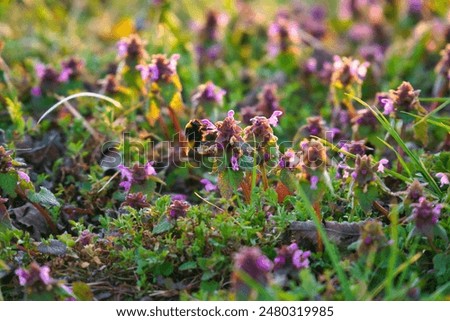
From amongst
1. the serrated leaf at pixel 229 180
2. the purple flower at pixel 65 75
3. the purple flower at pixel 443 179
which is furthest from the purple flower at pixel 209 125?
the purple flower at pixel 65 75

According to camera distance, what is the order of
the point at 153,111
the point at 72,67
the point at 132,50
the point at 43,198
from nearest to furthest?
the point at 43,198
the point at 153,111
the point at 132,50
the point at 72,67

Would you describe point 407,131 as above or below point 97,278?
above

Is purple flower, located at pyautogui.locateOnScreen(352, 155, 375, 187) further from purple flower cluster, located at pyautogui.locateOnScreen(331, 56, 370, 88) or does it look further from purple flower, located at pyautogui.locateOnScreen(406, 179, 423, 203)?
purple flower cluster, located at pyautogui.locateOnScreen(331, 56, 370, 88)

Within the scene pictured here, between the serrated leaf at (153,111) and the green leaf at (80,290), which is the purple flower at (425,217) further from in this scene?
the serrated leaf at (153,111)

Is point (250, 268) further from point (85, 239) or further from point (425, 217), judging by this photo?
point (85, 239)

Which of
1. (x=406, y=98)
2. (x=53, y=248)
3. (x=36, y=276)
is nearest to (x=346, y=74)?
(x=406, y=98)

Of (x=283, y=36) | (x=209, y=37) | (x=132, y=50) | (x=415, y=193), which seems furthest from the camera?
(x=209, y=37)
